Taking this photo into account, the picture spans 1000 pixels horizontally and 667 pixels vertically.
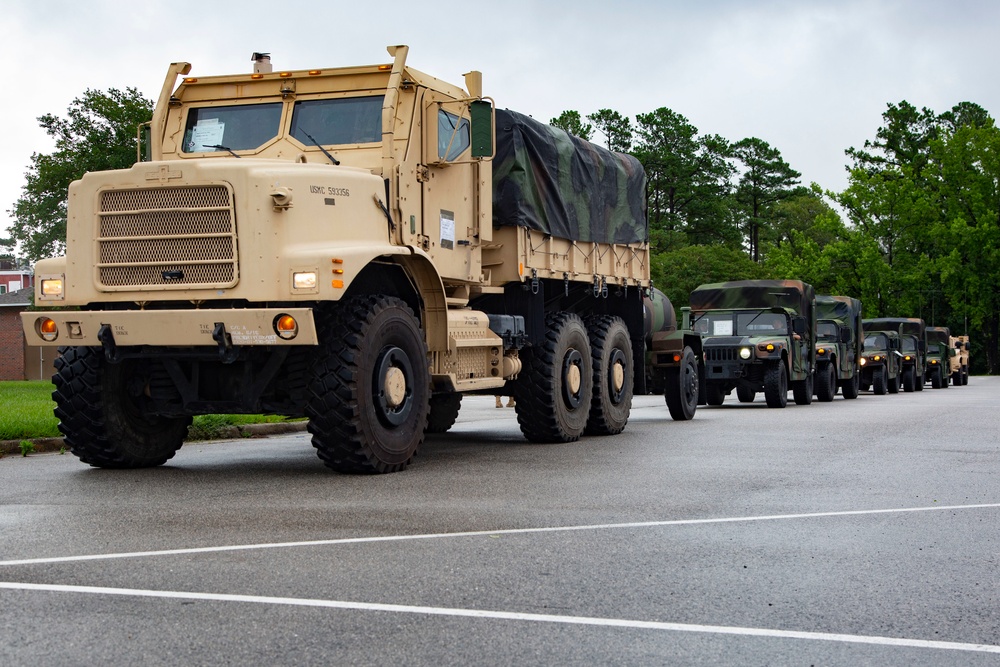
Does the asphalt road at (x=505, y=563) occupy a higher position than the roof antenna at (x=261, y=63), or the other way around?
the roof antenna at (x=261, y=63)

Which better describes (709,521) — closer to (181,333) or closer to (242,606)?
(242,606)

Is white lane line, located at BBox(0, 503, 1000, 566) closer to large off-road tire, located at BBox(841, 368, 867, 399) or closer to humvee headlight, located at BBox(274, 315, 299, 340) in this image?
humvee headlight, located at BBox(274, 315, 299, 340)

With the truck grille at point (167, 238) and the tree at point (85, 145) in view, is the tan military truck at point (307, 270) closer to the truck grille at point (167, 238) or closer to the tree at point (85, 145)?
the truck grille at point (167, 238)

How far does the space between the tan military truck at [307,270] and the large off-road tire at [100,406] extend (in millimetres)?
19

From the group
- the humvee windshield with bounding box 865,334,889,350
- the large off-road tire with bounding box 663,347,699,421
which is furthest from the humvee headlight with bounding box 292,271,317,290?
the humvee windshield with bounding box 865,334,889,350

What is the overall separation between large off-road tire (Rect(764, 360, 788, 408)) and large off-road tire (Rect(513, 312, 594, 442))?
11.3 m

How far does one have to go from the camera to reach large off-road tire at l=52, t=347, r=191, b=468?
39.3 ft

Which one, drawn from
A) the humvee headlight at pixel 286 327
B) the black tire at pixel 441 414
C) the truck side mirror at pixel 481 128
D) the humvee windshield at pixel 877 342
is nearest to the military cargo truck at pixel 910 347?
the humvee windshield at pixel 877 342

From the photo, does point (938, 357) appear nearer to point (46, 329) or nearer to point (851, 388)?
point (851, 388)

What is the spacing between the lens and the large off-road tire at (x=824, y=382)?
31.4 meters

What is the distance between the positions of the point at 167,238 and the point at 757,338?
1818 cm

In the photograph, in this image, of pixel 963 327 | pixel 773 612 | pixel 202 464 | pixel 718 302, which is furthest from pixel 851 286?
pixel 773 612

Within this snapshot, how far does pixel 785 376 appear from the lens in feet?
90.2

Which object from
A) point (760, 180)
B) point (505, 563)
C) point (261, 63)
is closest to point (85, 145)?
point (261, 63)
